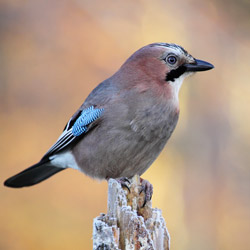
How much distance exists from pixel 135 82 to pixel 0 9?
128 inches

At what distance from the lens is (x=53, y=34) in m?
6.94

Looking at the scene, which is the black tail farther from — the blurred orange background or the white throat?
the white throat

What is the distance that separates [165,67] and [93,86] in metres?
2.26

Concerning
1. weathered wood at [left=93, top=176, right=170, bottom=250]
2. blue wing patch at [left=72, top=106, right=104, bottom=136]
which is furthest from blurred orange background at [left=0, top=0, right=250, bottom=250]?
weathered wood at [left=93, top=176, right=170, bottom=250]

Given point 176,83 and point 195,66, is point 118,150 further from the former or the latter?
point 195,66

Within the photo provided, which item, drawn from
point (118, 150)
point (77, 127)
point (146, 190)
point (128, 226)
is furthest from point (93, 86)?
point (128, 226)

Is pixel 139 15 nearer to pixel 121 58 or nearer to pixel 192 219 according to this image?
pixel 121 58

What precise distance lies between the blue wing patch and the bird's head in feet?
1.28

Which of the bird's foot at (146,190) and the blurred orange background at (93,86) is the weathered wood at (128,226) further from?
the blurred orange background at (93,86)

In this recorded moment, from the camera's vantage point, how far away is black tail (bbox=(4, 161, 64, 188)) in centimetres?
498

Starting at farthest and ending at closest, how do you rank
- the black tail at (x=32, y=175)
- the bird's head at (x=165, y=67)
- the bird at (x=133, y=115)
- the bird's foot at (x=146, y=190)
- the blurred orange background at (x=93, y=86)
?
the blurred orange background at (x=93, y=86) → the black tail at (x=32, y=175) → the bird's head at (x=165, y=67) → the bird at (x=133, y=115) → the bird's foot at (x=146, y=190)

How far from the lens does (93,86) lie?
6.49 m

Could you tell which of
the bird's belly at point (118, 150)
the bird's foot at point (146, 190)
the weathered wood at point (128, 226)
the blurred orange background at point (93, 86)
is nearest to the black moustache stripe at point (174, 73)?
the bird's belly at point (118, 150)

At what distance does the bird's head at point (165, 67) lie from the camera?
14.2 feet
